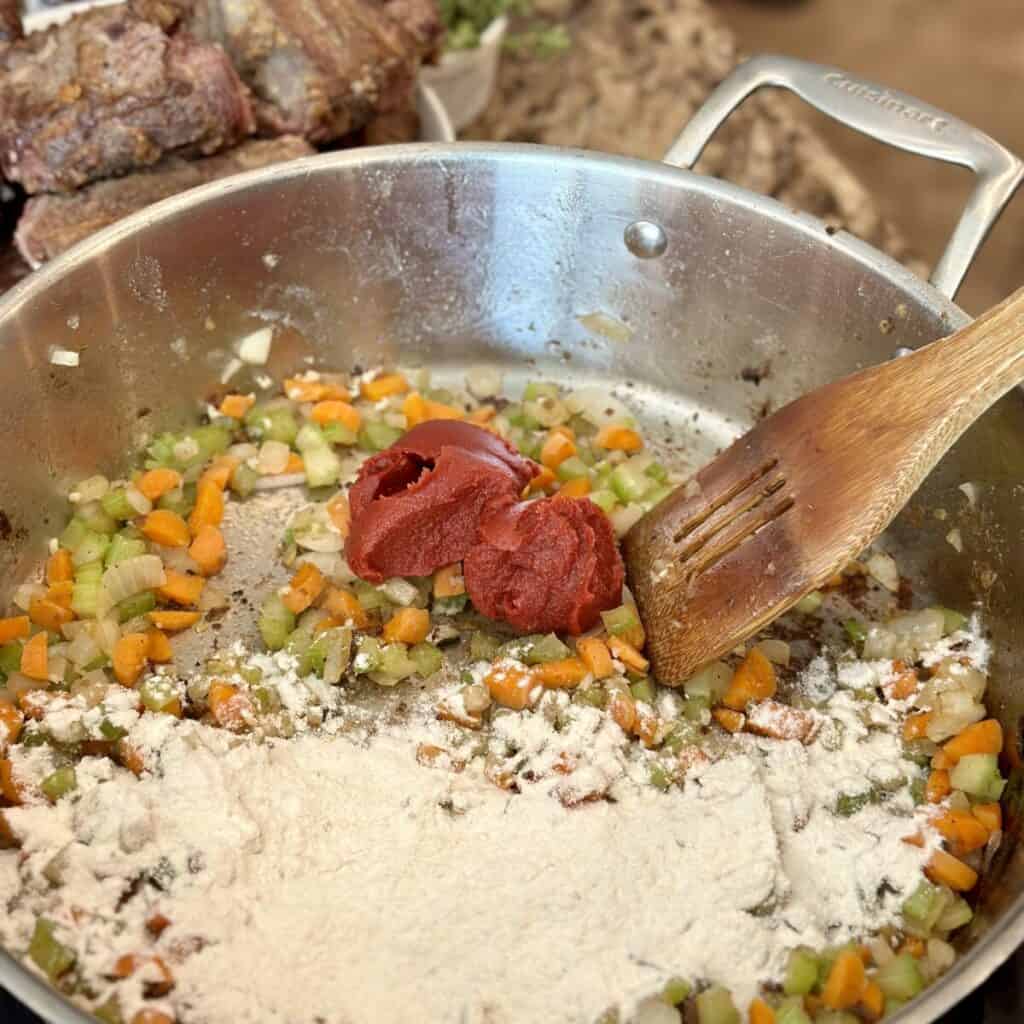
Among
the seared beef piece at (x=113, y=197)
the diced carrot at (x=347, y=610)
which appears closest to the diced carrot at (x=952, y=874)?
the diced carrot at (x=347, y=610)

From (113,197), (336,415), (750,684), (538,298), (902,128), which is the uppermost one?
(902,128)

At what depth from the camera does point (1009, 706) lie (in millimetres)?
1798

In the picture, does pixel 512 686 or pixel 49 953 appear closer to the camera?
pixel 49 953

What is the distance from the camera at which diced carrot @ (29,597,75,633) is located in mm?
1847

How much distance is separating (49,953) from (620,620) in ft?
2.99

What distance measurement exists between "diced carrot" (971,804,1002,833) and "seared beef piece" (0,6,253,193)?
164 cm

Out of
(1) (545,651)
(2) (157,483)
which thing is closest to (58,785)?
(2) (157,483)

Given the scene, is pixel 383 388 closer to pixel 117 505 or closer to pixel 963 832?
pixel 117 505

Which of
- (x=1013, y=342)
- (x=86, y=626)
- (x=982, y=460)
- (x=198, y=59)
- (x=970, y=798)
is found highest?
(x=198, y=59)

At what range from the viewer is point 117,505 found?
200 cm

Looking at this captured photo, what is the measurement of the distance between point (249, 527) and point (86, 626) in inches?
13.5

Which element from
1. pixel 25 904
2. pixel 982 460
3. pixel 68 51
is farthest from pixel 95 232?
pixel 982 460

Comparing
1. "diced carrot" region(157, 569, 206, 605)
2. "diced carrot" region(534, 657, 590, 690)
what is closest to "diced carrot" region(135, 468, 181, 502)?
"diced carrot" region(157, 569, 206, 605)

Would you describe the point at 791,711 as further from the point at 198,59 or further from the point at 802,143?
the point at 802,143
